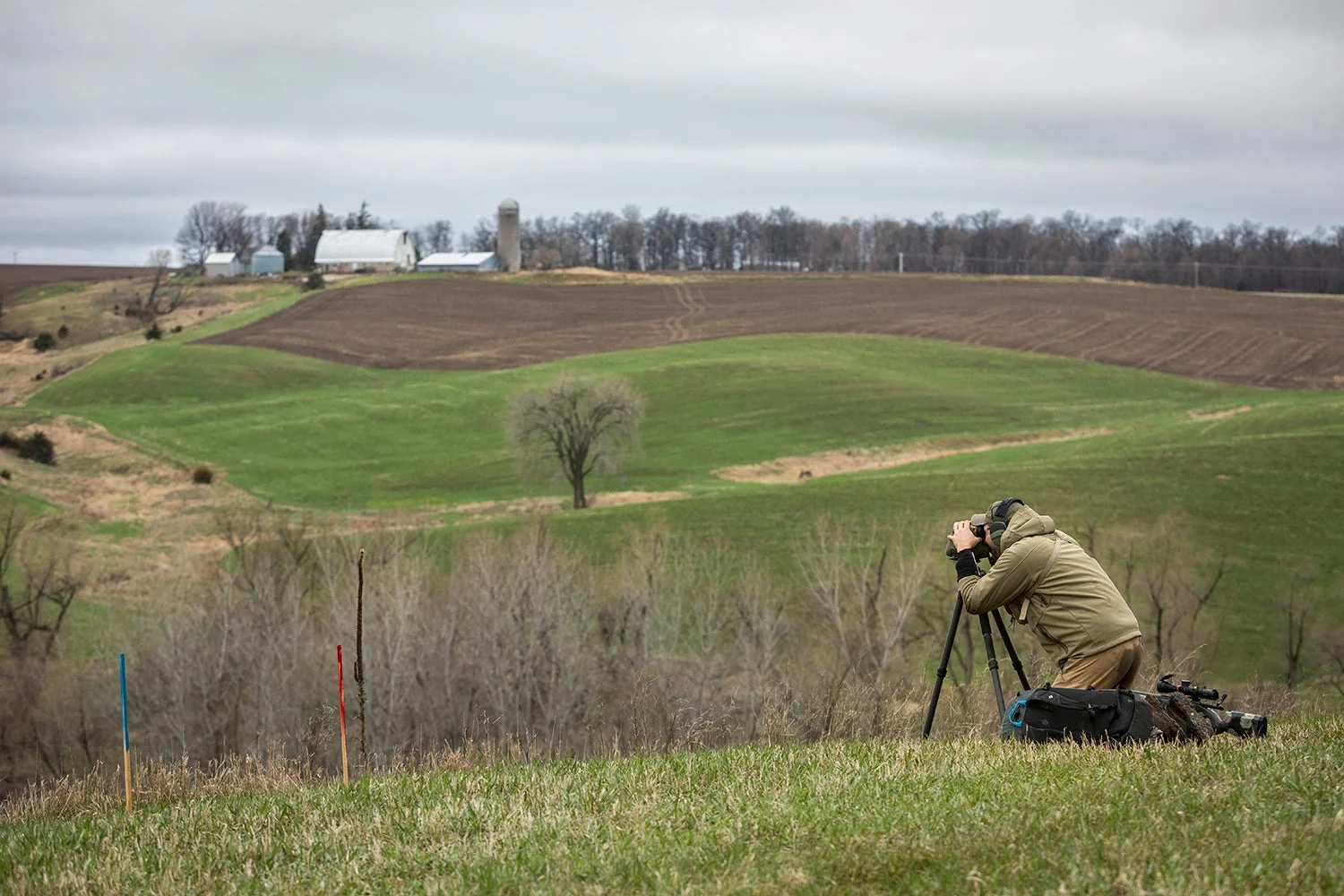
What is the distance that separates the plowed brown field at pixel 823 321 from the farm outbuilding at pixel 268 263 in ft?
121

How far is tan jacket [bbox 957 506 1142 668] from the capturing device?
8.57m

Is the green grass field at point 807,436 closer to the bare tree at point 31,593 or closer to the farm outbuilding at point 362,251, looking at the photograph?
the bare tree at point 31,593

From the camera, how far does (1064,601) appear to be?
8664mm

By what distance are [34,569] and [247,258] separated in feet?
447

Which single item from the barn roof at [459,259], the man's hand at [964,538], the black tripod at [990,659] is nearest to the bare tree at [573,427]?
the black tripod at [990,659]

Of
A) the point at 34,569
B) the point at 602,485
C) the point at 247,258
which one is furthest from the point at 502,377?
the point at 247,258

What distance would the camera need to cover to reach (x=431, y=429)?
76.2 metres

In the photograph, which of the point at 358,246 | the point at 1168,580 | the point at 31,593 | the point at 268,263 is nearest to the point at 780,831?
the point at 1168,580

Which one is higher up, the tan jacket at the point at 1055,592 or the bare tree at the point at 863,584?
the tan jacket at the point at 1055,592

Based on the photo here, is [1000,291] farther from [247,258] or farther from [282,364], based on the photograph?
[247,258]

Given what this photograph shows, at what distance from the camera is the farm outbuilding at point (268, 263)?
522 ft

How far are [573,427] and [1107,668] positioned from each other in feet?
181

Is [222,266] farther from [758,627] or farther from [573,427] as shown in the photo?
[758,627]

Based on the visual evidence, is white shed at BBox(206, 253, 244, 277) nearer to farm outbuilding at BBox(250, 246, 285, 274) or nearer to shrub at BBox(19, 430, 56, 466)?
farm outbuilding at BBox(250, 246, 285, 274)
